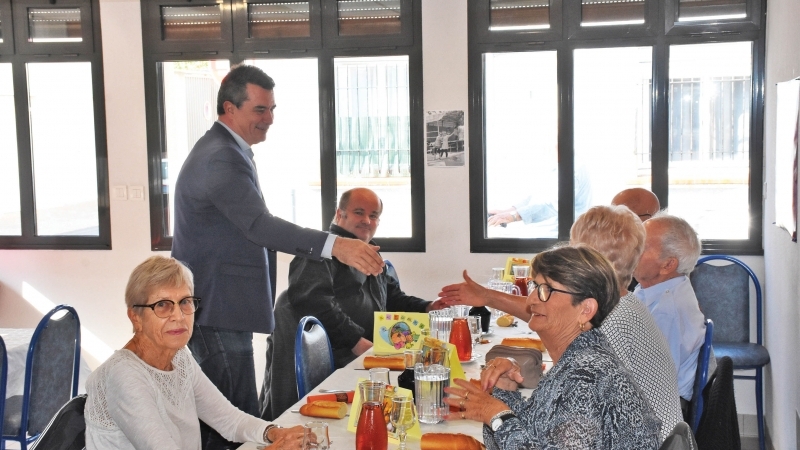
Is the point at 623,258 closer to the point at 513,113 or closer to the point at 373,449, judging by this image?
the point at 373,449

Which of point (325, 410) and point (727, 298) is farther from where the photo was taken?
point (727, 298)

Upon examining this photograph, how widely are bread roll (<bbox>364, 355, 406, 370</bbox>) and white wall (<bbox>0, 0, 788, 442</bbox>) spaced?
244 cm

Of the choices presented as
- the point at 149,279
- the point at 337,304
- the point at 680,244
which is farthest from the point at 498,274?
the point at 149,279

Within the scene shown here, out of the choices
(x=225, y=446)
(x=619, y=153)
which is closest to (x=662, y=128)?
(x=619, y=153)

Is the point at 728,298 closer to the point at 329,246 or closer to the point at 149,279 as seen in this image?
the point at 329,246

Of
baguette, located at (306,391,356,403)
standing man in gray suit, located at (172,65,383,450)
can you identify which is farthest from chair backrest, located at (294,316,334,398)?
baguette, located at (306,391,356,403)

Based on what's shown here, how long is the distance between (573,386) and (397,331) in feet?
4.75

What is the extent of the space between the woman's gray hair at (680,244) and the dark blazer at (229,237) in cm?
127

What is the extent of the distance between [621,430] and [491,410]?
0.36m

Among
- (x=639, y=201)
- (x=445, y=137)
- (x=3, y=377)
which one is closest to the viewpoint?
(x=3, y=377)

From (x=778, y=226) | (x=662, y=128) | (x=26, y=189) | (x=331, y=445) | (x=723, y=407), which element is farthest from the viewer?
(x=26, y=189)

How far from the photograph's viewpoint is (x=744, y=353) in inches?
181

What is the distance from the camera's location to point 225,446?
9.67ft

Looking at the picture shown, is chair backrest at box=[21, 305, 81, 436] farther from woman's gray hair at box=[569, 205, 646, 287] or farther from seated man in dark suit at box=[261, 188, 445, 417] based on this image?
woman's gray hair at box=[569, 205, 646, 287]
